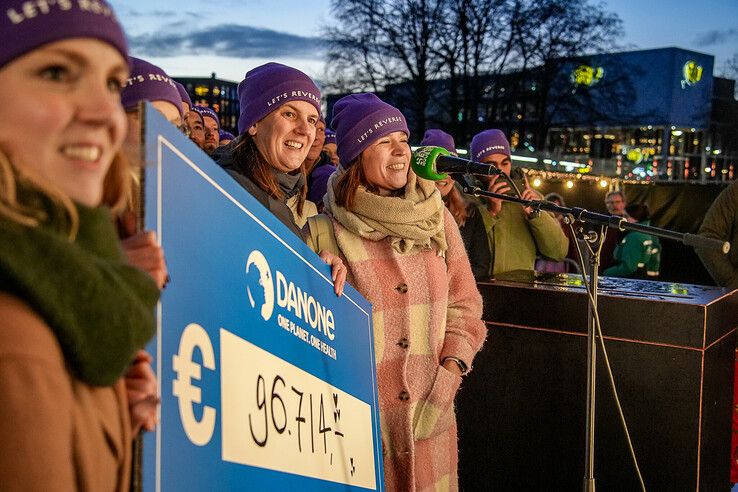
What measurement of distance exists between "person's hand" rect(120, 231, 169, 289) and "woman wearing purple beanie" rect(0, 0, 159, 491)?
80 mm

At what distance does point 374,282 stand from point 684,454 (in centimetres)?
Result: 203

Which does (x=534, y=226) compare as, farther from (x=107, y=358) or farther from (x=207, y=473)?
(x=107, y=358)

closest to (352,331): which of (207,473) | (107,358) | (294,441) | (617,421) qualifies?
(294,441)

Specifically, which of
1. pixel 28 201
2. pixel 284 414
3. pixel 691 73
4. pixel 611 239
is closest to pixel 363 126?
pixel 284 414

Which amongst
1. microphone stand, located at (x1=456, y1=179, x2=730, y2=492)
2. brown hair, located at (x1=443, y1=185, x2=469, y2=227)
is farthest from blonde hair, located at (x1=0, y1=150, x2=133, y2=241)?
brown hair, located at (x1=443, y1=185, x2=469, y2=227)

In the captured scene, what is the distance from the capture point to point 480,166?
9.14 ft

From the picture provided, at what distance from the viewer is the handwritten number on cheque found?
1534mm

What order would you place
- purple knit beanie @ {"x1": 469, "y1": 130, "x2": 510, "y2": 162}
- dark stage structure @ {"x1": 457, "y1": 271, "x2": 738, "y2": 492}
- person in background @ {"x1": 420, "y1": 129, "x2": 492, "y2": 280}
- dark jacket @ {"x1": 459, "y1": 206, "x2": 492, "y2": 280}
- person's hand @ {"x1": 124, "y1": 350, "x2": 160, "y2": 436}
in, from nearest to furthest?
person's hand @ {"x1": 124, "y1": 350, "x2": 160, "y2": 436} → dark stage structure @ {"x1": 457, "y1": 271, "x2": 738, "y2": 492} → person in background @ {"x1": 420, "y1": 129, "x2": 492, "y2": 280} → dark jacket @ {"x1": 459, "y1": 206, "x2": 492, "y2": 280} → purple knit beanie @ {"x1": 469, "y1": 130, "x2": 510, "y2": 162}

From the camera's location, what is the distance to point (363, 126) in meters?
3.08

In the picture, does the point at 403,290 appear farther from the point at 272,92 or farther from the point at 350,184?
A: the point at 272,92

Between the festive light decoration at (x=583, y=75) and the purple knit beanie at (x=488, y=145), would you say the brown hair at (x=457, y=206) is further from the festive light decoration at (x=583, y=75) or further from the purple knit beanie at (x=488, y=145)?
the festive light decoration at (x=583, y=75)

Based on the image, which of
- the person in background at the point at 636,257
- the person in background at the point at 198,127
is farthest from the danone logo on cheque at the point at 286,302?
the person in background at the point at 636,257

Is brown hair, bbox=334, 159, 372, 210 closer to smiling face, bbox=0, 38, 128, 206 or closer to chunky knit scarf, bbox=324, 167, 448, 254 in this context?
chunky knit scarf, bbox=324, 167, 448, 254

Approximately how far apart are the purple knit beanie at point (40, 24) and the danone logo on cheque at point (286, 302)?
0.72 m
